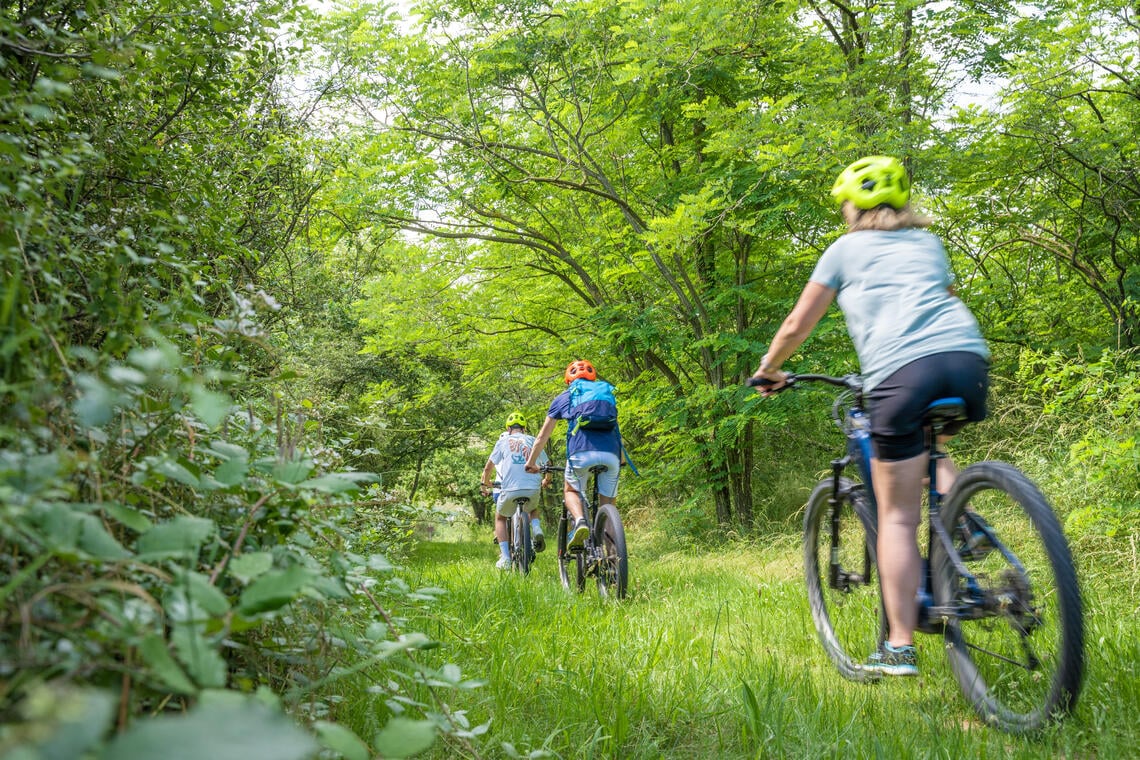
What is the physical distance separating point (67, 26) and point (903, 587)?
3.41 m

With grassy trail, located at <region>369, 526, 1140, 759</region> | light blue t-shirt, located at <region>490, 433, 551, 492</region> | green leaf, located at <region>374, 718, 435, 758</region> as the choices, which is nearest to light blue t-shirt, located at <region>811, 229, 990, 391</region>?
grassy trail, located at <region>369, 526, 1140, 759</region>

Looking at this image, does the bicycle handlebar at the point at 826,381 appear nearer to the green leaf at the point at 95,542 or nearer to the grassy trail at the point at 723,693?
the grassy trail at the point at 723,693

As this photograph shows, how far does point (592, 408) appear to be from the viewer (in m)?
5.81

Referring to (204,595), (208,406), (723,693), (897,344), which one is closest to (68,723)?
(204,595)

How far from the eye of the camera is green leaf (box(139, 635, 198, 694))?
2.71 feet

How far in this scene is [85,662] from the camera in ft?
2.93

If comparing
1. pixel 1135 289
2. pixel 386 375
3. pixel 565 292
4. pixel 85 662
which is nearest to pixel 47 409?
pixel 85 662

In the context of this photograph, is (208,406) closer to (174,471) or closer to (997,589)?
(174,471)

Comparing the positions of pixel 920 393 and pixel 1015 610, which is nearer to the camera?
pixel 1015 610

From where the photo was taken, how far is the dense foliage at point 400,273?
1.00 m

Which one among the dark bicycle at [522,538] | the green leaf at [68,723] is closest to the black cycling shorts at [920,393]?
the green leaf at [68,723]

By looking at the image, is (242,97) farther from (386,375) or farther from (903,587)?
(386,375)

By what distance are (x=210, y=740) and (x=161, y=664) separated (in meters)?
0.31

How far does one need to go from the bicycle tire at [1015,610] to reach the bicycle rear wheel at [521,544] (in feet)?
18.7
